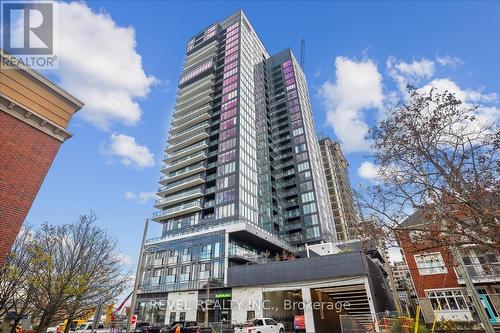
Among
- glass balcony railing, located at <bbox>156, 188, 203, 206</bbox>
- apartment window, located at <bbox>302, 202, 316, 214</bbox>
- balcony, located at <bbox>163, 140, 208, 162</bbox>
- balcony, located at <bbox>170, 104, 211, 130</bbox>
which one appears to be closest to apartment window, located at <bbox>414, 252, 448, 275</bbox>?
apartment window, located at <bbox>302, 202, 316, 214</bbox>

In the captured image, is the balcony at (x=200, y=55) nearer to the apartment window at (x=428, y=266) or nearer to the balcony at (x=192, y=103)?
the balcony at (x=192, y=103)

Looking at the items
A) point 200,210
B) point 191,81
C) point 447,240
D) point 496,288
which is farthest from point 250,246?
point 191,81

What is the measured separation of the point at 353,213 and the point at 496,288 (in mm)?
23751

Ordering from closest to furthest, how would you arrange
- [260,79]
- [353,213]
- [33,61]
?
[33,61] < [353,213] < [260,79]

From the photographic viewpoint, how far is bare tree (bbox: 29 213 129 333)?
583 inches

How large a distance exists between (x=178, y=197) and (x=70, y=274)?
4270 centimetres

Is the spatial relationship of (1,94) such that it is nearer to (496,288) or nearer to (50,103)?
(50,103)

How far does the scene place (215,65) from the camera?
77.1 m

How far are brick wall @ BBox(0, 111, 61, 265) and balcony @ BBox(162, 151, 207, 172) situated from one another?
47.1 meters

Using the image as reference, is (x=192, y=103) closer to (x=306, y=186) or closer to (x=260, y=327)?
(x=306, y=186)

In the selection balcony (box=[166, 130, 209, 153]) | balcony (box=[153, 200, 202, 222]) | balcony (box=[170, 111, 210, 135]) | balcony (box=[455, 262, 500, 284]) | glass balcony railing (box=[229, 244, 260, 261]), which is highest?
balcony (box=[170, 111, 210, 135])

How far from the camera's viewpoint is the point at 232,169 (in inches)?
2120

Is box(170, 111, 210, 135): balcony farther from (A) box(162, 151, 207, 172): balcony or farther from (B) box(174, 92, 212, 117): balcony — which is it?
(A) box(162, 151, 207, 172): balcony

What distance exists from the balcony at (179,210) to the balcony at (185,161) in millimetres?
10315
